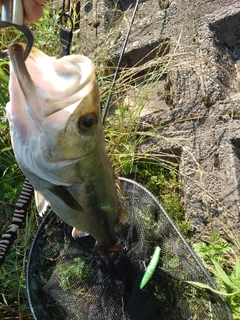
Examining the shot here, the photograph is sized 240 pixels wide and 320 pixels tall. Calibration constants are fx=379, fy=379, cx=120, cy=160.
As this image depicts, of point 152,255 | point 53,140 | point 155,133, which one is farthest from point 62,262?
point 53,140

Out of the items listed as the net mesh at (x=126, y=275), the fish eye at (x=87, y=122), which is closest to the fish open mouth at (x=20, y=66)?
the fish eye at (x=87, y=122)

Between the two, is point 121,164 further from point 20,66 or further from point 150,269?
point 20,66

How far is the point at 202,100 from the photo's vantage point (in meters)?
3.04

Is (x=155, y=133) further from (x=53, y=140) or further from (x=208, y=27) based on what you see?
(x=53, y=140)

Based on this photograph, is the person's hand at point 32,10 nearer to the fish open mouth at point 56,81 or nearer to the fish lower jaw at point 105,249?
the fish open mouth at point 56,81

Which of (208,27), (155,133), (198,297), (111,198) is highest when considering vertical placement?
(208,27)

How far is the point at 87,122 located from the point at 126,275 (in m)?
1.52

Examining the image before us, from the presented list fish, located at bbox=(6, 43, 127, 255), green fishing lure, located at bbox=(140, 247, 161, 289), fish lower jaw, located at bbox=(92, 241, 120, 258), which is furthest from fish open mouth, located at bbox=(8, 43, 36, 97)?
green fishing lure, located at bbox=(140, 247, 161, 289)

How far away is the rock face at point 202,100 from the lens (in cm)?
288

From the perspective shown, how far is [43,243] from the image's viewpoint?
290cm

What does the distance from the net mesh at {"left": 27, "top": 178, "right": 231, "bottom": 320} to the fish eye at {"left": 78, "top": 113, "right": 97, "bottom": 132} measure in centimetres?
125

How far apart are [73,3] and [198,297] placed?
10.3ft

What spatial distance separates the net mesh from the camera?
2623 millimetres

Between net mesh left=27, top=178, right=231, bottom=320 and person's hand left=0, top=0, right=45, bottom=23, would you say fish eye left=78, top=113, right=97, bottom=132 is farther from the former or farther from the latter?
net mesh left=27, top=178, right=231, bottom=320
